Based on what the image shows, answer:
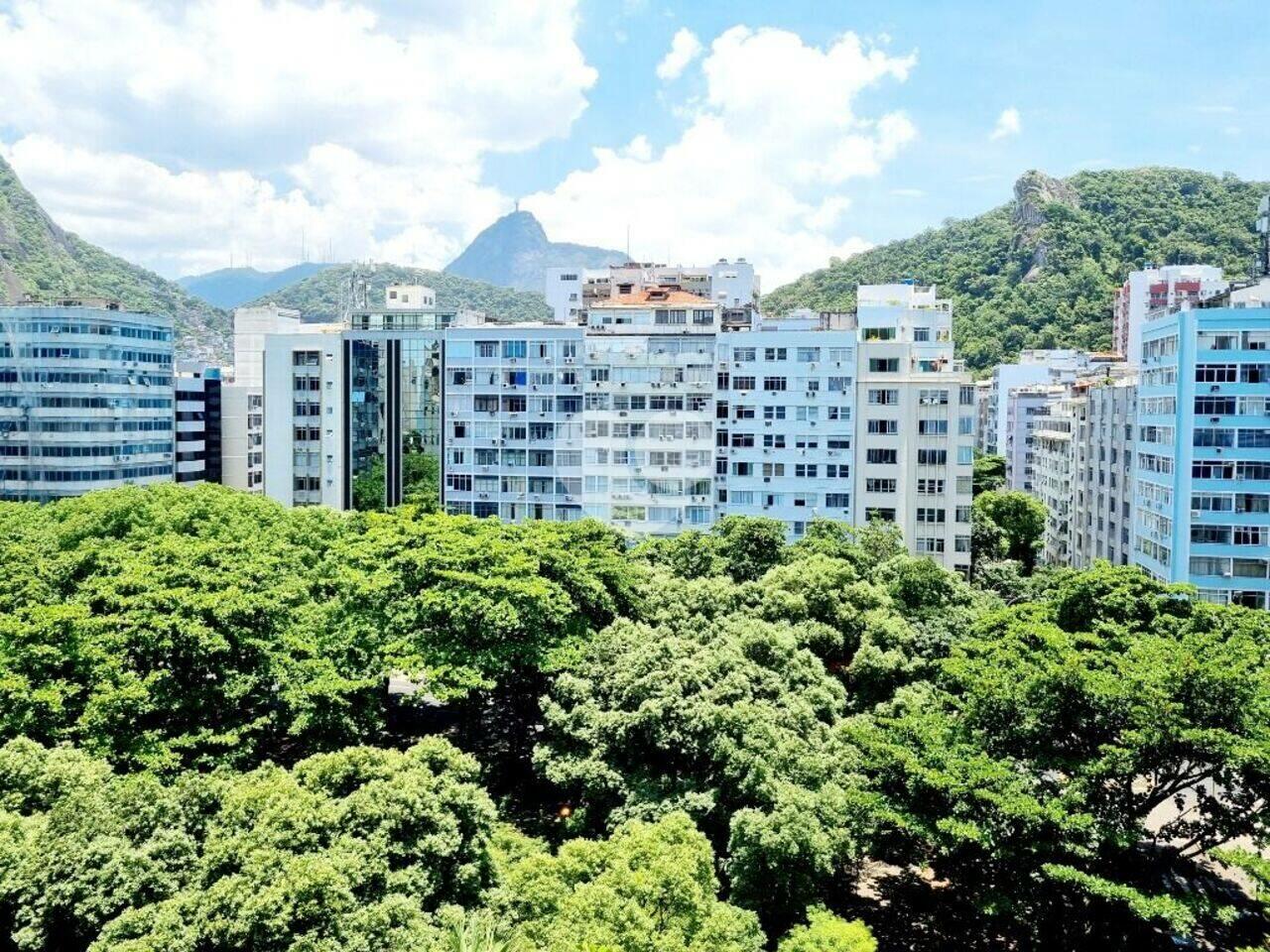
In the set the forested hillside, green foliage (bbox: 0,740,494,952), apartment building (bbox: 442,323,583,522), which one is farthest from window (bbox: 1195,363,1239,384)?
green foliage (bbox: 0,740,494,952)

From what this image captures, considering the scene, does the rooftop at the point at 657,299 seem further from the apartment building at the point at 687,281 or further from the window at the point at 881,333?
the apartment building at the point at 687,281

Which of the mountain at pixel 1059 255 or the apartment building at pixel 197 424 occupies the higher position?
the mountain at pixel 1059 255

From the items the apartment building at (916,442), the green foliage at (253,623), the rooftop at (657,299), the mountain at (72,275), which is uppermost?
the mountain at (72,275)

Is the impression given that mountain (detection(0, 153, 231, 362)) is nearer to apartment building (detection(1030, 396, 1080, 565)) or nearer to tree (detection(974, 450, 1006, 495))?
tree (detection(974, 450, 1006, 495))

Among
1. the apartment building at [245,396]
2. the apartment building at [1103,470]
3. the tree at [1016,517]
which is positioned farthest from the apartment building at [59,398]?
the apartment building at [1103,470]

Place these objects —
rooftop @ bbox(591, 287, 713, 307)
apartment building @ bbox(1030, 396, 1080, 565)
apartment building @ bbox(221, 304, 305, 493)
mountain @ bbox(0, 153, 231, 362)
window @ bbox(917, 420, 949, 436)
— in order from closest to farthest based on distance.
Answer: window @ bbox(917, 420, 949, 436), rooftop @ bbox(591, 287, 713, 307), apartment building @ bbox(1030, 396, 1080, 565), apartment building @ bbox(221, 304, 305, 493), mountain @ bbox(0, 153, 231, 362)

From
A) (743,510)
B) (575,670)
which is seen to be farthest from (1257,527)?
(575,670)

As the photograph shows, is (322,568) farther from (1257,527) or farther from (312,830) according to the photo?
(1257,527)
